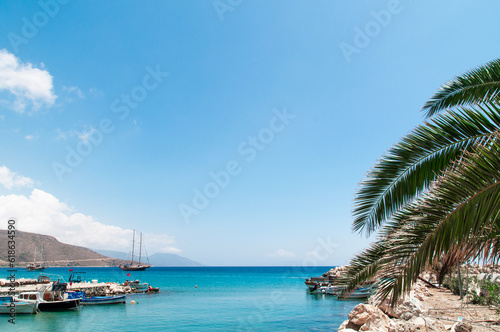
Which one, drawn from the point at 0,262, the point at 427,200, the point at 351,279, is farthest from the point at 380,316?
the point at 0,262

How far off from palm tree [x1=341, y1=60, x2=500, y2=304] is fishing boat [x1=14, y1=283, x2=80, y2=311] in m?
31.9

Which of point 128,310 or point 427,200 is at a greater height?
point 427,200

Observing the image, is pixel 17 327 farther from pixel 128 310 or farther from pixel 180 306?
Result: pixel 180 306

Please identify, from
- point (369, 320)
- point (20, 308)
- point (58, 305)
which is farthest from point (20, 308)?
point (369, 320)

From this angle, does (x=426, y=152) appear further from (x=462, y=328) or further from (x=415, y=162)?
(x=462, y=328)

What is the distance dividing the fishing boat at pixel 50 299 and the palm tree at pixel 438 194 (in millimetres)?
31850

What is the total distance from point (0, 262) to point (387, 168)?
172274 millimetres

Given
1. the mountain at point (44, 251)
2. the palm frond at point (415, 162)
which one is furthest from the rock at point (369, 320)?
the mountain at point (44, 251)

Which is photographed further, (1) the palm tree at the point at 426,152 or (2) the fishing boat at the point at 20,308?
(2) the fishing boat at the point at 20,308

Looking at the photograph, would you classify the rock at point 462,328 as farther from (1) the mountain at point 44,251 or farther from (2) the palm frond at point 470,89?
(1) the mountain at point 44,251

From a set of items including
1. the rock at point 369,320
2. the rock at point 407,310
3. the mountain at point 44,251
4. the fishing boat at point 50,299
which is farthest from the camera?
the mountain at point 44,251

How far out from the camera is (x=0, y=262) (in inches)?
5251

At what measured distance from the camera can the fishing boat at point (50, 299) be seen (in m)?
27.8

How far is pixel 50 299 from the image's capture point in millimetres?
28797
